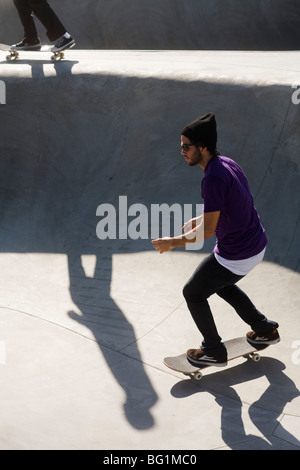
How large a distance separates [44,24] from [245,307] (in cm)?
612

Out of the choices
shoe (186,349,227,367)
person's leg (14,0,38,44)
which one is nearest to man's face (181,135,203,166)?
shoe (186,349,227,367)

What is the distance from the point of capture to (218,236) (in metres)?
4.14

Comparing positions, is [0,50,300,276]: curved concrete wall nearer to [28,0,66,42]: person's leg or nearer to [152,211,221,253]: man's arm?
[28,0,66,42]: person's leg

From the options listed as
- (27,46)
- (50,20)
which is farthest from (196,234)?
(27,46)

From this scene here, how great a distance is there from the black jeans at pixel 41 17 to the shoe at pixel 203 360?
604 centimetres

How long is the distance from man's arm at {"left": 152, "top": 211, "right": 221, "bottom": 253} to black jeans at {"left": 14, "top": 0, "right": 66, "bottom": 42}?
5969 millimetres

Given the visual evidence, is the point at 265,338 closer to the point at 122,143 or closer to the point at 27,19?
the point at 122,143

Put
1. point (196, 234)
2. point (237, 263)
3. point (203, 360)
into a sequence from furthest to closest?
point (203, 360) → point (237, 263) → point (196, 234)

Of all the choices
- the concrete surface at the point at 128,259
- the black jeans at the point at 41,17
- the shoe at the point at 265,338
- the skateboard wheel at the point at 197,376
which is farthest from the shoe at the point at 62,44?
the skateboard wheel at the point at 197,376

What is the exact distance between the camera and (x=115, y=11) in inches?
528
